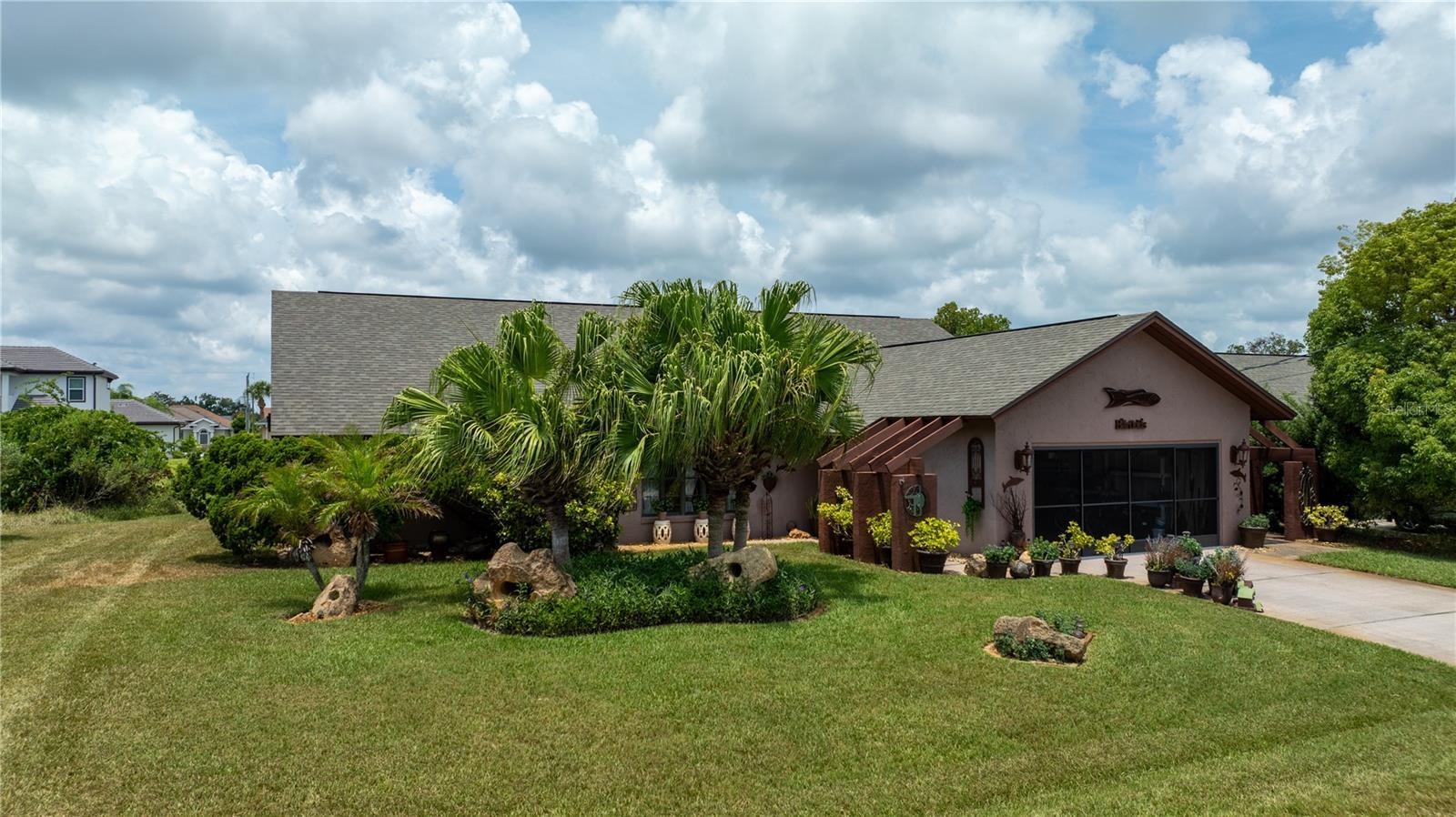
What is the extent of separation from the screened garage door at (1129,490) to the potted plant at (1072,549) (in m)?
1.01

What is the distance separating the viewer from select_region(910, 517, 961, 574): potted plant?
51.4 ft

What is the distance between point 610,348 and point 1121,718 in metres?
8.29

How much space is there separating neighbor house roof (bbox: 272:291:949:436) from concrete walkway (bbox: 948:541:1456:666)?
12844 mm

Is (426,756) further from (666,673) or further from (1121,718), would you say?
(1121,718)

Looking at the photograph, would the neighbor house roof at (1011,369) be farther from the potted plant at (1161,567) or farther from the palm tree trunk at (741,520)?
the palm tree trunk at (741,520)

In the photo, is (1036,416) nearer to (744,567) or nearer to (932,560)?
(932,560)

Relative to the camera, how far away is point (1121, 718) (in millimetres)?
8422

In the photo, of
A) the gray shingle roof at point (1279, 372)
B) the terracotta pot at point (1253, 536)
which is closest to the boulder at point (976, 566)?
the terracotta pot at point (1253, 536)

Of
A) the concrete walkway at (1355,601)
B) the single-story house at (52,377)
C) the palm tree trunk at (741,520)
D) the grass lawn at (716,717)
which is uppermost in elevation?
the single-story house at (52,377)

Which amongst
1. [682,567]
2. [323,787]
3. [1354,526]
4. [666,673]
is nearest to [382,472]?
[682,567]

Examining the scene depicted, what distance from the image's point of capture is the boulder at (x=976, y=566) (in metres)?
15.5

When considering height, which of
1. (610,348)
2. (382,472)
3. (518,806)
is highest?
(610,348)

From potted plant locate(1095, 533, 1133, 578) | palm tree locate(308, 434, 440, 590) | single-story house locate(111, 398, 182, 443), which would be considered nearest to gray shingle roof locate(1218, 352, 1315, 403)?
potted plant locate(1095, 533, 1133, 578)

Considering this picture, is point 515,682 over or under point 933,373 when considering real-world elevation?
under
